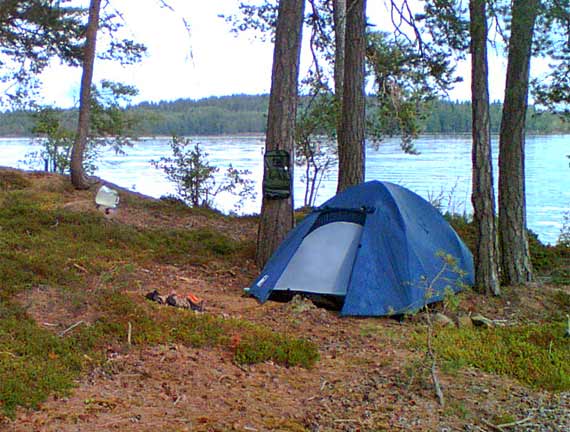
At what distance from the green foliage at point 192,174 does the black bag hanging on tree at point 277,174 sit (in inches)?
202

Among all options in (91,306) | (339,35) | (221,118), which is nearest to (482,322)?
(91,306)

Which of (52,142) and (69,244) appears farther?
(52,142)

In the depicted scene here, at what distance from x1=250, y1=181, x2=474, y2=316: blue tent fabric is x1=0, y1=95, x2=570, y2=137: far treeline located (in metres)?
2.28

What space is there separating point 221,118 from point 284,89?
12868 millimetres

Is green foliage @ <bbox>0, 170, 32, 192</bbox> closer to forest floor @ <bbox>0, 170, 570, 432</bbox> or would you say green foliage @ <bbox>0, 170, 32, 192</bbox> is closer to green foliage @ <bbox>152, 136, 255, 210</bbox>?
green foliage @ <bbox>152, 136, 255, 210</bbox>

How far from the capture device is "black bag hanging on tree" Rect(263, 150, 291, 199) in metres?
7.76

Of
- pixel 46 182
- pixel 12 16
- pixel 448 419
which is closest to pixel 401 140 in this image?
pixel 46 182

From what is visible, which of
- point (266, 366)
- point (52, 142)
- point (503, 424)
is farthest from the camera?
point (52, 142)

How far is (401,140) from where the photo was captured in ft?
44.1

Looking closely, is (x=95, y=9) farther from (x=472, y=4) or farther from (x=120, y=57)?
(x=472, y=4)

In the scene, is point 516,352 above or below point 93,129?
below

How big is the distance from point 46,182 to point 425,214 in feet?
22.6

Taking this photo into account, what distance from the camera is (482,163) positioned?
23.7ft

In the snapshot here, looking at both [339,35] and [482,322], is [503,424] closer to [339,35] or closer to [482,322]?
[482,322]
